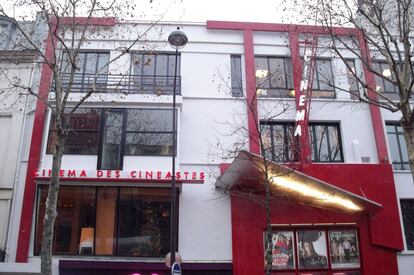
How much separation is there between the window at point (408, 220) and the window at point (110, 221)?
9255mm

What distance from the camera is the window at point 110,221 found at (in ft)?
52.8

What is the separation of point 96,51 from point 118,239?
8.16 metres

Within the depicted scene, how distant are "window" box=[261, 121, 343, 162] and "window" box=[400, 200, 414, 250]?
3.04 m

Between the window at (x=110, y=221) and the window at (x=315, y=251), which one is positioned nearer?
the window at (x=110, y=221)

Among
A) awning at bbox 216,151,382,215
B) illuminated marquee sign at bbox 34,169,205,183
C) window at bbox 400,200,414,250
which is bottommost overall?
window at bbox 400,200,414,250

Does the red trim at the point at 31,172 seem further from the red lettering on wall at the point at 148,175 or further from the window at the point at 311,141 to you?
the window at the point at 311,141

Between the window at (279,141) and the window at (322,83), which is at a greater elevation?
the window at (322,83)

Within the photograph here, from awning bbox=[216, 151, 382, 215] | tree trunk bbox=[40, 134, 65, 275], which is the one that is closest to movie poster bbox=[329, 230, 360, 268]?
awning bbox=[216, 151, 382, 215]

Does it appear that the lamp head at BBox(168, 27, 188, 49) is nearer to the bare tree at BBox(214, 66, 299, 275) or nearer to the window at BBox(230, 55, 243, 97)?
the bare tree at BBox(214, 66, 299, 275)

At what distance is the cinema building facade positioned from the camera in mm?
15898

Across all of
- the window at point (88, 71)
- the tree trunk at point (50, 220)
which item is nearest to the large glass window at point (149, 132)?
the window at point (88, 71)

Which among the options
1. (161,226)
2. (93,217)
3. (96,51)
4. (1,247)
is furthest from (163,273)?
(96,51)

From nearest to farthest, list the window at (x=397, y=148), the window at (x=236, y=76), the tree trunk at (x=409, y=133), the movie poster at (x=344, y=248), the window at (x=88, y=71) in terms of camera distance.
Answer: the tree trunk at (x=409, y=133), the movie poster at (x=344, y=248), the window at (x=88, y=71), the window at (x=397, y=148), the window at (x=236, y=76)

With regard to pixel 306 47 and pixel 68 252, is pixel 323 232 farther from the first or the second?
pixel 68 252
